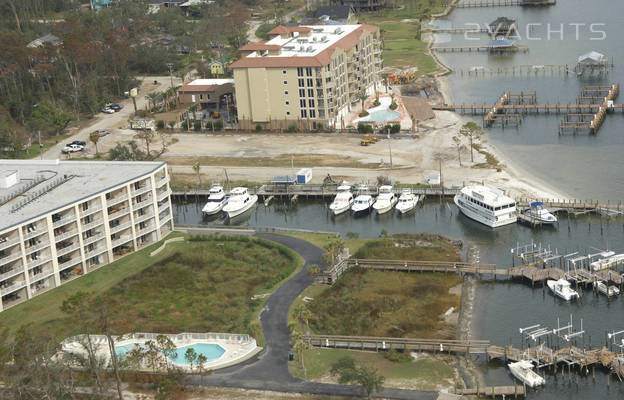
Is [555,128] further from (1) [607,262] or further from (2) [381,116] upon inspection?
(1) [607,262]

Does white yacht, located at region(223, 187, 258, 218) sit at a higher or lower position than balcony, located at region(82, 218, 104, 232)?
lower

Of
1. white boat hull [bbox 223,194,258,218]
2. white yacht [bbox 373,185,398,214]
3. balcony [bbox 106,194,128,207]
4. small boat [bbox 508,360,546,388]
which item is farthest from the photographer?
white boat hull [bbox 223,194,258,218]

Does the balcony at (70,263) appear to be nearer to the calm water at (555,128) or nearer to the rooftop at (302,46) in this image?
the rooftop at (302,46)

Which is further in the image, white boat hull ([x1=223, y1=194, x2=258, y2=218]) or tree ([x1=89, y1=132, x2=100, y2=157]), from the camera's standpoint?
tree ([x1=89, y1=132, x2=100, y2=157])

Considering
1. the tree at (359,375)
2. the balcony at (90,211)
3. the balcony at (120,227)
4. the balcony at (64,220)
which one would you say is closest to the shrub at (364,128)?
the balcony at (120,227)

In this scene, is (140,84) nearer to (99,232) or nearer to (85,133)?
(85,133)

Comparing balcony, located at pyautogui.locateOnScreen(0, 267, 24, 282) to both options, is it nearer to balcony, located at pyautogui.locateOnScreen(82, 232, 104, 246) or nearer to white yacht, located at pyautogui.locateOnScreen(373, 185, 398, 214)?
balcony, located at pyautogui.locateOnScreen(82, 232, 104, 246)

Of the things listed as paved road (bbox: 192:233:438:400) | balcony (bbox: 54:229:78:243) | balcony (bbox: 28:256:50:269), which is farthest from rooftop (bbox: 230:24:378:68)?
paved road (bbox: 192:233:438:400)

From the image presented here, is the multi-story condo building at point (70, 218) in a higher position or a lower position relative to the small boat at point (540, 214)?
higher
